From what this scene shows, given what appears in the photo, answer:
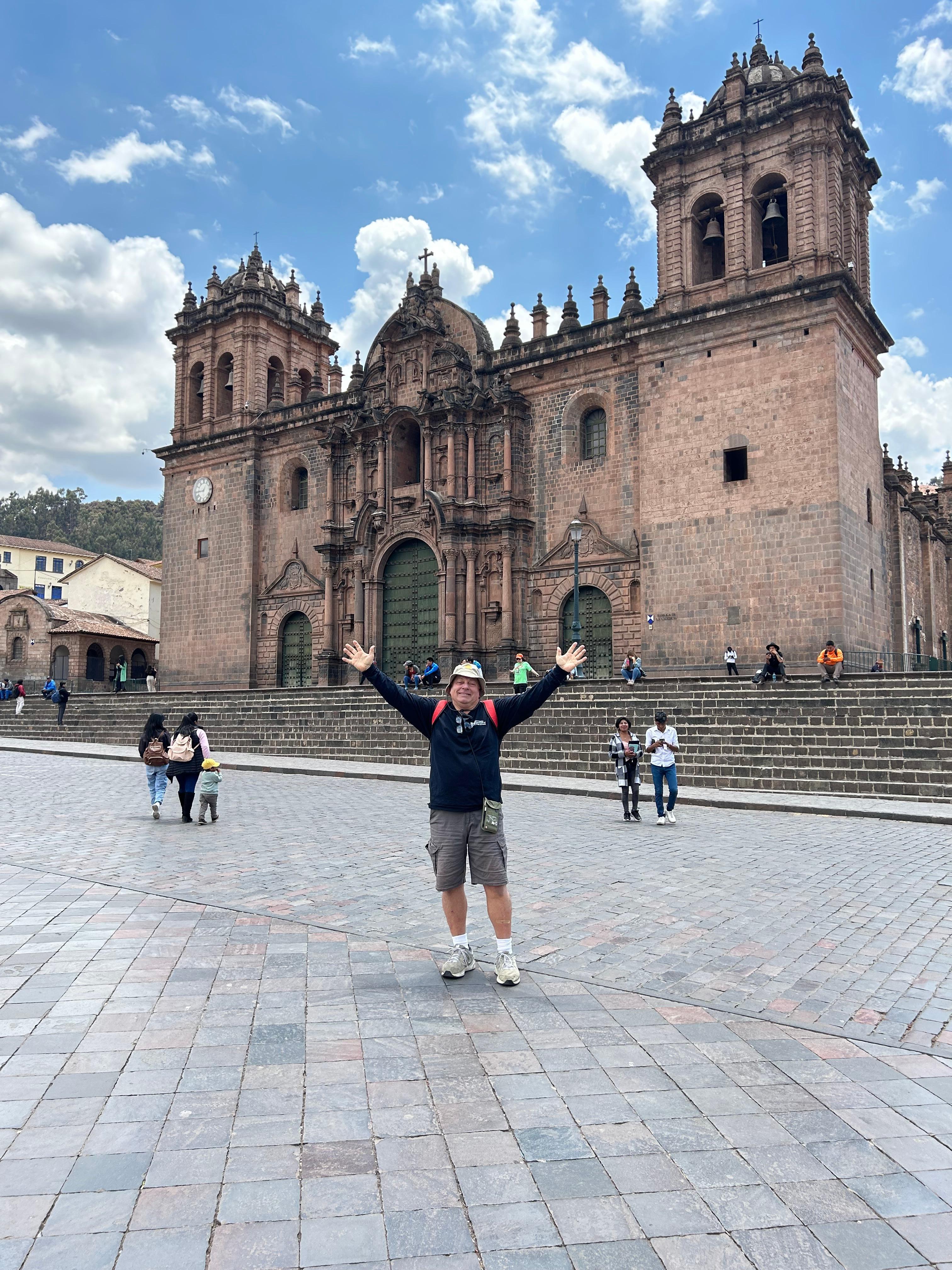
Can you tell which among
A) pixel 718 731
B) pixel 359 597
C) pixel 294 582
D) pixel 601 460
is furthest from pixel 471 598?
pixel 718 731

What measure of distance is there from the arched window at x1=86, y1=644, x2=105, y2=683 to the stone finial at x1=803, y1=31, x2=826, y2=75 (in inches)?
1312

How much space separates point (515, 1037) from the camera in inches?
150

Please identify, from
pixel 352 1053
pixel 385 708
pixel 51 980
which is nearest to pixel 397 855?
pixel 51 980

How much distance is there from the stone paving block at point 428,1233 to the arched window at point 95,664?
3924 centimetres

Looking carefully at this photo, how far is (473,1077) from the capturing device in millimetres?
3424

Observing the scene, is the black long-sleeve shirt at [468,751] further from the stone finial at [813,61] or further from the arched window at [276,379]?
the arched window at [276,379]

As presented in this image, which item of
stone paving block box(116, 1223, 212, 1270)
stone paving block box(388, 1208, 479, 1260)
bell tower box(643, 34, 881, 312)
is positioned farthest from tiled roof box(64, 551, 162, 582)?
stone paving block box(388, 1208, 479, 1260)

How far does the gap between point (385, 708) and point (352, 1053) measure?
58.0ft

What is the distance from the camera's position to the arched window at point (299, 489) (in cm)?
3222

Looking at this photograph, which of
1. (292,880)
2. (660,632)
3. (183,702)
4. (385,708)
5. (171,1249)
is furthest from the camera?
(183,702)

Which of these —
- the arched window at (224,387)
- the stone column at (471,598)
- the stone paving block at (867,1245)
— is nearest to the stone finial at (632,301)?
the stone column at (471,598)

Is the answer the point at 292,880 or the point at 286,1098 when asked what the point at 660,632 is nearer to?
the point at 292,880

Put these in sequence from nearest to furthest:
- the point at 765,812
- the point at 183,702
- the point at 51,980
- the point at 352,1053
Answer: the point at 352,1053 < the point at 51,980 < the point at 765,812 < the point at 183,702

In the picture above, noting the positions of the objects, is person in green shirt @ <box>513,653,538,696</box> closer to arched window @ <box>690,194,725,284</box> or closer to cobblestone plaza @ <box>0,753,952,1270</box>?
arched window @ <box>690,194,725,284</box>
